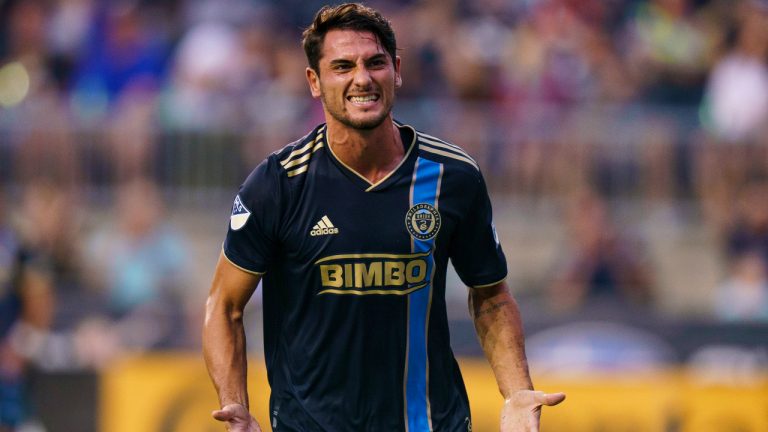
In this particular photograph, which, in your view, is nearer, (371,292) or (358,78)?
(358,78)

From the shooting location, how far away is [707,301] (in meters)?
13.4

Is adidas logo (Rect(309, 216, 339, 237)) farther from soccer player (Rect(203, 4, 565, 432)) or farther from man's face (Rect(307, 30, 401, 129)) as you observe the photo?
man's face (Rect(307, 30, 401, 129))

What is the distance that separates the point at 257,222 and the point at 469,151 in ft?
26.1

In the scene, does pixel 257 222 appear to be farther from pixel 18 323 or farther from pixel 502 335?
pixel 18 323

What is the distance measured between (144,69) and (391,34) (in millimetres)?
8693

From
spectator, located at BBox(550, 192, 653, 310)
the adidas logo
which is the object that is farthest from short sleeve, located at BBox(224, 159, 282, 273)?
spectator, located at BBox(550, 192, 653, 310)

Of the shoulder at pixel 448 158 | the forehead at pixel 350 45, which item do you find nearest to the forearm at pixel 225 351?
the shoulder at pixel 448 158

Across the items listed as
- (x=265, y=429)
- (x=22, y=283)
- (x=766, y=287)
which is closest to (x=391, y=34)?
(x=265, y=429)

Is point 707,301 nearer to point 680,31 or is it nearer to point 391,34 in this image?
point 680,31

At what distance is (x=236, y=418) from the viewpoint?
538 centimetres

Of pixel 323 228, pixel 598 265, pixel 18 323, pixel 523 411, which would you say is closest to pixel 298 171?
pixel 323 228

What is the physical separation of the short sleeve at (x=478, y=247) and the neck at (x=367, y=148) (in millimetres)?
375

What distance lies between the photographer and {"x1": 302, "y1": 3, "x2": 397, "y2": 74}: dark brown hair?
5.49 m

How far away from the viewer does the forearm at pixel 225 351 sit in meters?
5.54
